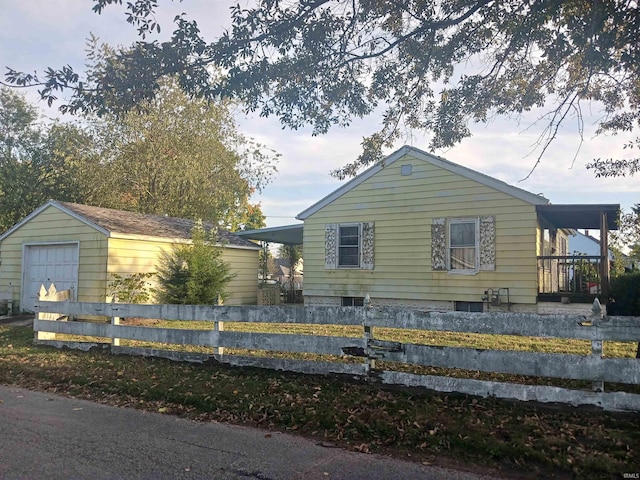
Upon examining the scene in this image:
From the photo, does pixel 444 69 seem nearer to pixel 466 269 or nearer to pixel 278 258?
pixel 466 269

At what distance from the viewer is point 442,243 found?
533 inches

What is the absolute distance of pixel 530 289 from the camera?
12.4 metres

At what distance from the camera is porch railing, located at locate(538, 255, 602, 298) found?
12.2 m

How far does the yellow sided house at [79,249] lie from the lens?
527 inches

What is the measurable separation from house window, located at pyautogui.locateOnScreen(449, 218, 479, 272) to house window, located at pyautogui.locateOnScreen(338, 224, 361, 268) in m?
2.91

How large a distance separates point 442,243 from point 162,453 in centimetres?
1064

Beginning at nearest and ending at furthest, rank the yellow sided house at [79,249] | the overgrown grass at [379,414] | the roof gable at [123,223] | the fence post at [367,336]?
the overgrown grass at [379,414]
the fence post at [367,336]
the yellow sided house at [79,249]
the roof gable at [123,223]

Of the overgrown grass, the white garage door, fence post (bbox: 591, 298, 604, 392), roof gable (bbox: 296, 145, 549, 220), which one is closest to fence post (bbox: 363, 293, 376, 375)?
the overgrown grass

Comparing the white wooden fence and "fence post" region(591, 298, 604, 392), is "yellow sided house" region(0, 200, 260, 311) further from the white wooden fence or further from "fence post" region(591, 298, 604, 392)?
"fence post" region(591, 298, 604, 392)

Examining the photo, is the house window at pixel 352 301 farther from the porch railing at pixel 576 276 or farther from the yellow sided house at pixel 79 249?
the porch railing at pixel 576 276

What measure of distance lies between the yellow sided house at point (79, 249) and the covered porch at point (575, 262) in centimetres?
1039

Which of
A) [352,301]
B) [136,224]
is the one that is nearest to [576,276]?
[352,301]

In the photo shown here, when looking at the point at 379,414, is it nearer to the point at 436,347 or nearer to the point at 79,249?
the point at 436,347

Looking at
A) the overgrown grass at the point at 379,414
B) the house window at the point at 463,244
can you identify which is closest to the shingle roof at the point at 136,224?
the overgrown grass at the point at 379,414
